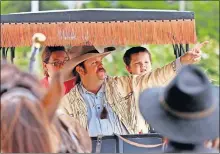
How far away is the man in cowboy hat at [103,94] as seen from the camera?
527 centimetres

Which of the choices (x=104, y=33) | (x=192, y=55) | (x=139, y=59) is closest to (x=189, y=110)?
(x=104, y=33)

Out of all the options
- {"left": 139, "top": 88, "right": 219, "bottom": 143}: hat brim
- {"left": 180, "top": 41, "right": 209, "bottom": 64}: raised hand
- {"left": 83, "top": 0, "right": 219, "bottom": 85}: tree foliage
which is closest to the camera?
{"left": 139, "top": 88, "right": 219, "bottom": 143}: hat brim

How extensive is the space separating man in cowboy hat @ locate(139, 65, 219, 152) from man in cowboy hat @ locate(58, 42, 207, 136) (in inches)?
93.7

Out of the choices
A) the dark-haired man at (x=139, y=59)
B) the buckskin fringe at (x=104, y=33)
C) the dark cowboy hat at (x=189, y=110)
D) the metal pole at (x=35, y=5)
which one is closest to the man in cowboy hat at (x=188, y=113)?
the dark cowboy hat at (x=189, y=110)

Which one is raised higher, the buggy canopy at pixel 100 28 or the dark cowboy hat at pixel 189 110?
the buggy canopy at pixel 100 28

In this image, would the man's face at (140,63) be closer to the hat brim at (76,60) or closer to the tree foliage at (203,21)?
the hat brim at (76,60)

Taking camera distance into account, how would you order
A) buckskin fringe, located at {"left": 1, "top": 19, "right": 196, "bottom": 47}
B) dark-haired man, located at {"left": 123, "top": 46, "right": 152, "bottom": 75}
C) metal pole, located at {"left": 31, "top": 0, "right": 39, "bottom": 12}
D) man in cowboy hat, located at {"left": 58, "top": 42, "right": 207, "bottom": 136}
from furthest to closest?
1. metal pole, located at {"left": 31, "top": 0, "right": 39, "bottom": 12}
2. dark-haired man, located at {"left": 123, "top": 46, "right": 152, "bottom": 75}
3. man in cowboy hat, located at {"left": 58, "top": 42, "right": 207, "bottom": 136}
4. buckskin fringe, located at {"left": 1, "top": 19, "right": 196, "bottom": 47}

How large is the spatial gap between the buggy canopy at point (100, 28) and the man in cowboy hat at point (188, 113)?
166 cm

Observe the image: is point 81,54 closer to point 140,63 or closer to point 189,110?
point 140,63

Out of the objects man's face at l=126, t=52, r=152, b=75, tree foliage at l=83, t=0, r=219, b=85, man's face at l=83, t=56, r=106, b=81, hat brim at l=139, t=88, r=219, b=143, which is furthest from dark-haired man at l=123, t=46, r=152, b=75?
tree foliage at l=83, t=0, r=219, b=85

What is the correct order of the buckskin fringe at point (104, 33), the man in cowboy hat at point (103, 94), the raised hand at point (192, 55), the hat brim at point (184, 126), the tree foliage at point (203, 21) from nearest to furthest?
1. the hat brim at point (184, 126)
2. the buckskin fringe at point (104, 33)
3. the raised hand at point (192, 55)
4. the man in cowboy hat at point (103, 94)
5. the tree foliage at point (203, 21)

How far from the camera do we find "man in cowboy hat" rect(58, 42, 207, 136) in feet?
17.3

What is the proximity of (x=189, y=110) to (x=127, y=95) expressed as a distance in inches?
104

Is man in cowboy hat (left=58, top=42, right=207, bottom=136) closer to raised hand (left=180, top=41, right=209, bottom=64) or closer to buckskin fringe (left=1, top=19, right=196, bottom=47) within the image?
raised hand (left=180, top=41, right=209, bottom=64)
